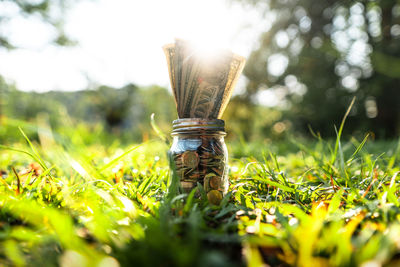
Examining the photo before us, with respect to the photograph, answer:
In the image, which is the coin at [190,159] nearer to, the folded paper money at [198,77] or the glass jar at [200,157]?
the glass jar at [200,157]

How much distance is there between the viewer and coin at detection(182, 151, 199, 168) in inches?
34.9

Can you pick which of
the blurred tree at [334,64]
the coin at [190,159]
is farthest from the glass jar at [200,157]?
the blurred tree at [334,64]

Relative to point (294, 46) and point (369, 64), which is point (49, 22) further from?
point (369, 64)

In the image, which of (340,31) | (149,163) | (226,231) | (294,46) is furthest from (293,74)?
(226,231)

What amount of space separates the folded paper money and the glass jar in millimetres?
81

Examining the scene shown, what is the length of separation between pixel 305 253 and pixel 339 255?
0.06 metres

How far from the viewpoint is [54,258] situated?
0.48 m

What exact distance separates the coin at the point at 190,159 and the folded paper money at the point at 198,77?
16 cm

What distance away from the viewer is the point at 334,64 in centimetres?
621

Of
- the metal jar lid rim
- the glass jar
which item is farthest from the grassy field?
the metal jar lid rim

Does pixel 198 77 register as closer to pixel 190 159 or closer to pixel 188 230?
pixel 190 159

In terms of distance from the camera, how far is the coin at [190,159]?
0.89 m

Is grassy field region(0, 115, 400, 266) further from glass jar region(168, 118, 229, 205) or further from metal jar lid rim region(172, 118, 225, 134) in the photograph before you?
metal jar lid rim region(172, 118, 225, 134)

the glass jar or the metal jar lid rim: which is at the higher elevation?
the metal jar lid rim
